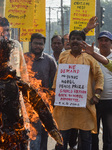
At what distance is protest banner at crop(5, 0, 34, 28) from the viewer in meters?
6.61

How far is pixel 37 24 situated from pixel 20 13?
25.2 inches

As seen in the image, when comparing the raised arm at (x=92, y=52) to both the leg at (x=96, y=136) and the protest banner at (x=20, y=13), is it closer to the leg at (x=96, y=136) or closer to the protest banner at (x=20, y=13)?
the leg at (x=96, y=136)

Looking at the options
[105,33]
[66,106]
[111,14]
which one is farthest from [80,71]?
[111,14]

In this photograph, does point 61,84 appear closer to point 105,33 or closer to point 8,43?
point 105,33

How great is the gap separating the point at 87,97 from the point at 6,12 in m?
3.15

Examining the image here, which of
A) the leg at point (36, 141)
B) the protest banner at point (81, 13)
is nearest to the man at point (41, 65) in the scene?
the leg at point (36, 141)

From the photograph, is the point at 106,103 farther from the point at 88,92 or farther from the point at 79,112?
the point at 79,112

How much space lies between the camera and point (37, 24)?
23.7ft

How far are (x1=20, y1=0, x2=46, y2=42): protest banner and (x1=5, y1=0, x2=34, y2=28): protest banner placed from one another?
1.12 ft

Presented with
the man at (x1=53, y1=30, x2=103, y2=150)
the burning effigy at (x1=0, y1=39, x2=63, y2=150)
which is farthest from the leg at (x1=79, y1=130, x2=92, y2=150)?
the burning effigy at (x1=0, y1=39, x2=63, y2=150)

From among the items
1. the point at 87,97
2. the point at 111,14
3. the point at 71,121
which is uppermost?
the point at 111,14

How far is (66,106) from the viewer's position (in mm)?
4684

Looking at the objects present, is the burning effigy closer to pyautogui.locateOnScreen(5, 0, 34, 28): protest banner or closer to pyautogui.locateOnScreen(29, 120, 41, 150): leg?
pyautogui.locateOnScreen(29, 120, 41, 150): leg

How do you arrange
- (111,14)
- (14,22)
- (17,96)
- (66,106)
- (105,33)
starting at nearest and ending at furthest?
(17,96)
(66,106)
(105,33)
(14,22)
(111,14)
